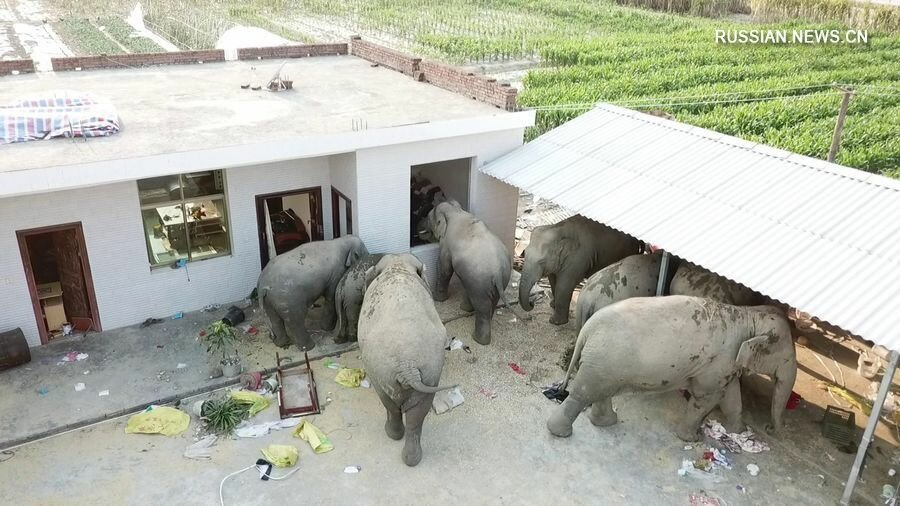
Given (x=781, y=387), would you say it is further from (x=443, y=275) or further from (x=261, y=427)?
(x=261, y=427)

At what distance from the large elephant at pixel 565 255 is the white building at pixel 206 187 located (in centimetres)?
185

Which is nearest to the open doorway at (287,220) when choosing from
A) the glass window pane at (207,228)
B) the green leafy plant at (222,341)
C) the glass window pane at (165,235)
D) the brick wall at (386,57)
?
the glass window pane at (207,228)

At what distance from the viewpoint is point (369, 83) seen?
48.6 ft

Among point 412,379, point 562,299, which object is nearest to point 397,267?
point 412,379

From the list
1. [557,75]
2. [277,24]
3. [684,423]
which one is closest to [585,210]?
[684,423]

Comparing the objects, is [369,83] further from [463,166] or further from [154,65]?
[154,65]

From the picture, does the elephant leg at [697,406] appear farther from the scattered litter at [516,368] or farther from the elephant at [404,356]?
the elephant at [404,356]

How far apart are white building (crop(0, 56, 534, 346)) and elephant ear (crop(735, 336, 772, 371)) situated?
215 inches

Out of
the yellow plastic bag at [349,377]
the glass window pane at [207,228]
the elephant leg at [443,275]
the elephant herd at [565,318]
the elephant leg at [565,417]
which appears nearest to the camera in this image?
the elephant herd at [565,318]

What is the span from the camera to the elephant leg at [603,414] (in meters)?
8.88

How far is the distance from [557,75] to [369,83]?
1243cm

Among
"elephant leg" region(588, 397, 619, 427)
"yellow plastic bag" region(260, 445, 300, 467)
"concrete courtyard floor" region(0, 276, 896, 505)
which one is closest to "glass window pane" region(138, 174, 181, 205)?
"concrete courtyard floor" region(0, 276, 896, 505)

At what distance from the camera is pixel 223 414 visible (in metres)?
8.69

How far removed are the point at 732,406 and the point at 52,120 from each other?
34.3ft
